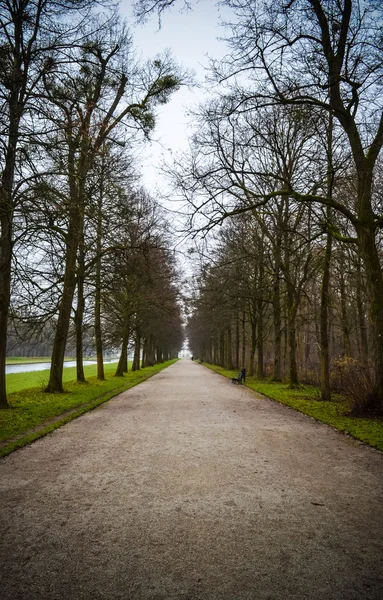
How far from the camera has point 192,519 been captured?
131 inches

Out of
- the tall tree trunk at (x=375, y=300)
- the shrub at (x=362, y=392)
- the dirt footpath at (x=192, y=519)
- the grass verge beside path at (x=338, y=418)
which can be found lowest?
the grass verge beside path at (x=338, y=418)

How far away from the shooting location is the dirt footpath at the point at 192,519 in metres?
2.42

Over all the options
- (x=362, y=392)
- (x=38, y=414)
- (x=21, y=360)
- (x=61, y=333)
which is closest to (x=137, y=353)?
(x=61, y=333)

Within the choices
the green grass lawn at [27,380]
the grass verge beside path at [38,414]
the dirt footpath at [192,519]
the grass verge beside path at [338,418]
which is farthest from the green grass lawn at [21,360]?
the dirt footpath at [192,519]

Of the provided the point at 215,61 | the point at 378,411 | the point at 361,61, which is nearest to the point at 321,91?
the point at 361,61

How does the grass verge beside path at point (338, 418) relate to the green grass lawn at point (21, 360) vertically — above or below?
above

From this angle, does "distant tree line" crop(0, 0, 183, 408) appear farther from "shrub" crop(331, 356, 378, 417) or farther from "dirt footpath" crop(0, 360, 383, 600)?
"shrub" crop(331, 356, 378, 417)

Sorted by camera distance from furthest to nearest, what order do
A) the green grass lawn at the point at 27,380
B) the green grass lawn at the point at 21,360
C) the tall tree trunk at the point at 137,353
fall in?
the green grass lawn at the point at 21,360 < the tall tree trunk at the point at 137,353 < the green grass lawn at the point at 27,380

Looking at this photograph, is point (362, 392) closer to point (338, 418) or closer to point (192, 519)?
point (338, 418)

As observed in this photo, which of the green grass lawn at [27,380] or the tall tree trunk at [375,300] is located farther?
the green grass lawn at [27,380]

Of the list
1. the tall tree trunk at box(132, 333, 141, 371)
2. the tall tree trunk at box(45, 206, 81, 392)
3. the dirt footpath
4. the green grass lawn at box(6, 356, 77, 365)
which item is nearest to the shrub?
the dirt footpath

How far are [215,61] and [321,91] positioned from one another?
2685 millimetres

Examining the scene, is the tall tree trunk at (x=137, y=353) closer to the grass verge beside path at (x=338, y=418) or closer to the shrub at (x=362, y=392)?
the grass verge beside path at (x=338, y=418)

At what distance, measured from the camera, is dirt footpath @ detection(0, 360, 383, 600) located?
2422 millimetres
